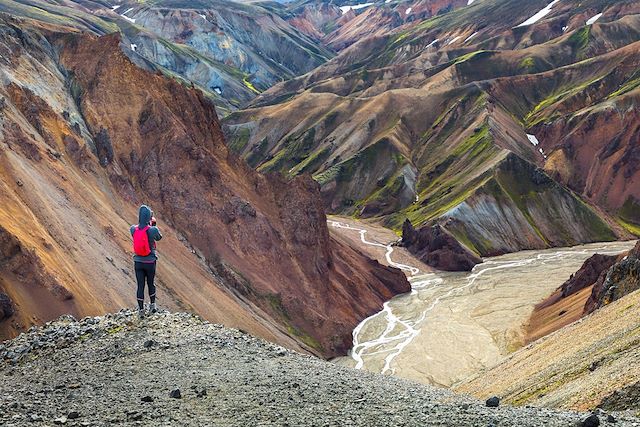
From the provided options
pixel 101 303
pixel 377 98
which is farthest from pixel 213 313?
pixel 377 98

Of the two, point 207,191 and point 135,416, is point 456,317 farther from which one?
point 135,416

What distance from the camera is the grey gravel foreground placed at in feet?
44.6

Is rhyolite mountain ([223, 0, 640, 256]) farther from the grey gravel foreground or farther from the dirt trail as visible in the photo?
the grey gravel foreground

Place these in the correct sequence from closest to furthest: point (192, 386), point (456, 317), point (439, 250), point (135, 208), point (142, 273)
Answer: point (192, 386), point (142, 273), point (135, 208), point (456, 317), point (439, 250)

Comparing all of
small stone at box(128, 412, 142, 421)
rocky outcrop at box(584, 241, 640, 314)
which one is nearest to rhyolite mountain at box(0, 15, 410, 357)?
small stone at box(128, 412, 142, 421)

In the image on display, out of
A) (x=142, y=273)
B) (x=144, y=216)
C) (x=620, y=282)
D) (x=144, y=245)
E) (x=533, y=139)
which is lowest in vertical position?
(x=620, y=282)

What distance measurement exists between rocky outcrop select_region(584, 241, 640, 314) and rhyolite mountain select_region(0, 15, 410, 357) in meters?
24.2

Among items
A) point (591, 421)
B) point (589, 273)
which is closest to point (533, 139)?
point (589, 273)

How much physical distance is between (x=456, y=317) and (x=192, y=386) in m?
66.0

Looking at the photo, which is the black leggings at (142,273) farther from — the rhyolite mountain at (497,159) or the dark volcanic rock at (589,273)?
the rhyolite mountain at (497,159)

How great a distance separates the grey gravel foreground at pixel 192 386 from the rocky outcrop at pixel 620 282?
32391mm

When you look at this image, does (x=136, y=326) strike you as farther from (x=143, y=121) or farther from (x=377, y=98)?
(x=377, y=98)

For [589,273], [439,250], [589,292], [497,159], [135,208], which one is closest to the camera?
[135,208]

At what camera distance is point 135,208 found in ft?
183
